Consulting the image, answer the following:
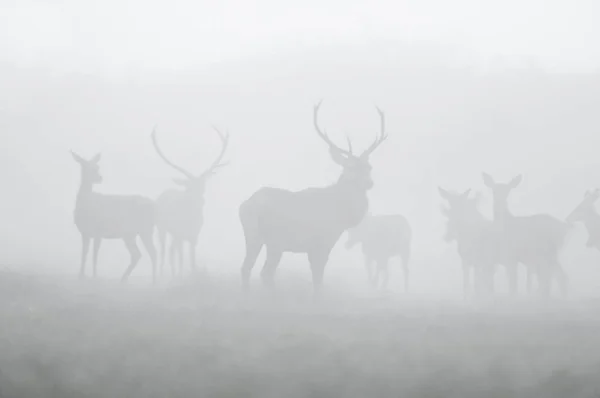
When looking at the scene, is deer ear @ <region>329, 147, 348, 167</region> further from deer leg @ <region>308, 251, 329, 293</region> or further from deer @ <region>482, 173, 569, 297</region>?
deer @ <region>482, 173, 569, 297</region>

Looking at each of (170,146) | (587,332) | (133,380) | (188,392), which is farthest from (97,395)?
(170,146)

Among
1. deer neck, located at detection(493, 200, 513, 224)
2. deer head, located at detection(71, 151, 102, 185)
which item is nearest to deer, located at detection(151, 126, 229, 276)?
deer head, located at detection(71, 151, 102, 185)

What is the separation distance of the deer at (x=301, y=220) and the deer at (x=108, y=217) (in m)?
4.09

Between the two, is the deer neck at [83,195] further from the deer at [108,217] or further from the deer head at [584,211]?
the deer head at [584,211]

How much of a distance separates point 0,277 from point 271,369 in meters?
7.14

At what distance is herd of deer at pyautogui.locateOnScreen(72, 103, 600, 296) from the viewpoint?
10.7 metres

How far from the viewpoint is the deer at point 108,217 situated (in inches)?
535

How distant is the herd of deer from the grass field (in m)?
2.66

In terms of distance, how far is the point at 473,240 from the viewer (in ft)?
51.5

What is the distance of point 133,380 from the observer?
4508 millimetres

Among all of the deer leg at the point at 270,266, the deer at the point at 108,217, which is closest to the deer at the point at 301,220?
the deer leg at the point at 270,266

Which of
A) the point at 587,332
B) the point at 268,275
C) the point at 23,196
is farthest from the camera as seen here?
the point at 23,196

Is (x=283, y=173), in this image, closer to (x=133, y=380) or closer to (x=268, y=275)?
(x=268, y=275)

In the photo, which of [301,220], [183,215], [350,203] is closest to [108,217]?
[183,215]
